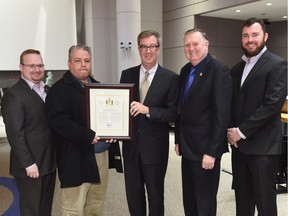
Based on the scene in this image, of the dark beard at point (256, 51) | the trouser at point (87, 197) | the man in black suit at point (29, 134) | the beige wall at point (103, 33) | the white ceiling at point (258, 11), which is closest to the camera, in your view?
the man in black suit at point (29, 134)

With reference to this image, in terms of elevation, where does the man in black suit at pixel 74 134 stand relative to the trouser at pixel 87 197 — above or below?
above

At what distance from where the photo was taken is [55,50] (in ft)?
23.5

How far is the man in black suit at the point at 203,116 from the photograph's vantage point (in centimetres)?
200

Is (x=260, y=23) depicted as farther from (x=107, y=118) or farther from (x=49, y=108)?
(x=49, y=108)

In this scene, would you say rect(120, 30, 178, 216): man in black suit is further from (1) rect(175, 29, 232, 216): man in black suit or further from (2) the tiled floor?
(2) the tiled floor

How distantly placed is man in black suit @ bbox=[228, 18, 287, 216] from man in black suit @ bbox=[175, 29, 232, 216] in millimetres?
166

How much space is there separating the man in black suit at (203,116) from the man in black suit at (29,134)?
101 centimetres

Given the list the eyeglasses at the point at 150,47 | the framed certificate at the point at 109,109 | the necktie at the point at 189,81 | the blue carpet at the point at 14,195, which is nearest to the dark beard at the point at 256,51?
the necktie at the point at 189,81

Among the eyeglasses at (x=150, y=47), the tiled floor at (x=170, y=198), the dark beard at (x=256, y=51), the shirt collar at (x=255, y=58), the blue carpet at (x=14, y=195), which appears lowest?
the tiled floor at (x=170, y=198)

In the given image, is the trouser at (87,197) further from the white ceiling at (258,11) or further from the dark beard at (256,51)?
the white ceiling at (258,11)

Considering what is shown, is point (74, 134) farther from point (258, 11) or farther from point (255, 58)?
point (258, 11)

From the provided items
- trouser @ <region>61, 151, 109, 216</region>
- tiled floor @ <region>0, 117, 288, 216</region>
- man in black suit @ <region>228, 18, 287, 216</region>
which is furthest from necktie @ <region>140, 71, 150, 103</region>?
tiled floor @ <region>0, 117, 288, 216</region>

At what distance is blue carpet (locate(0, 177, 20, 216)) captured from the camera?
3045 mm

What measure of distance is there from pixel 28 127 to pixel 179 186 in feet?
7.94
